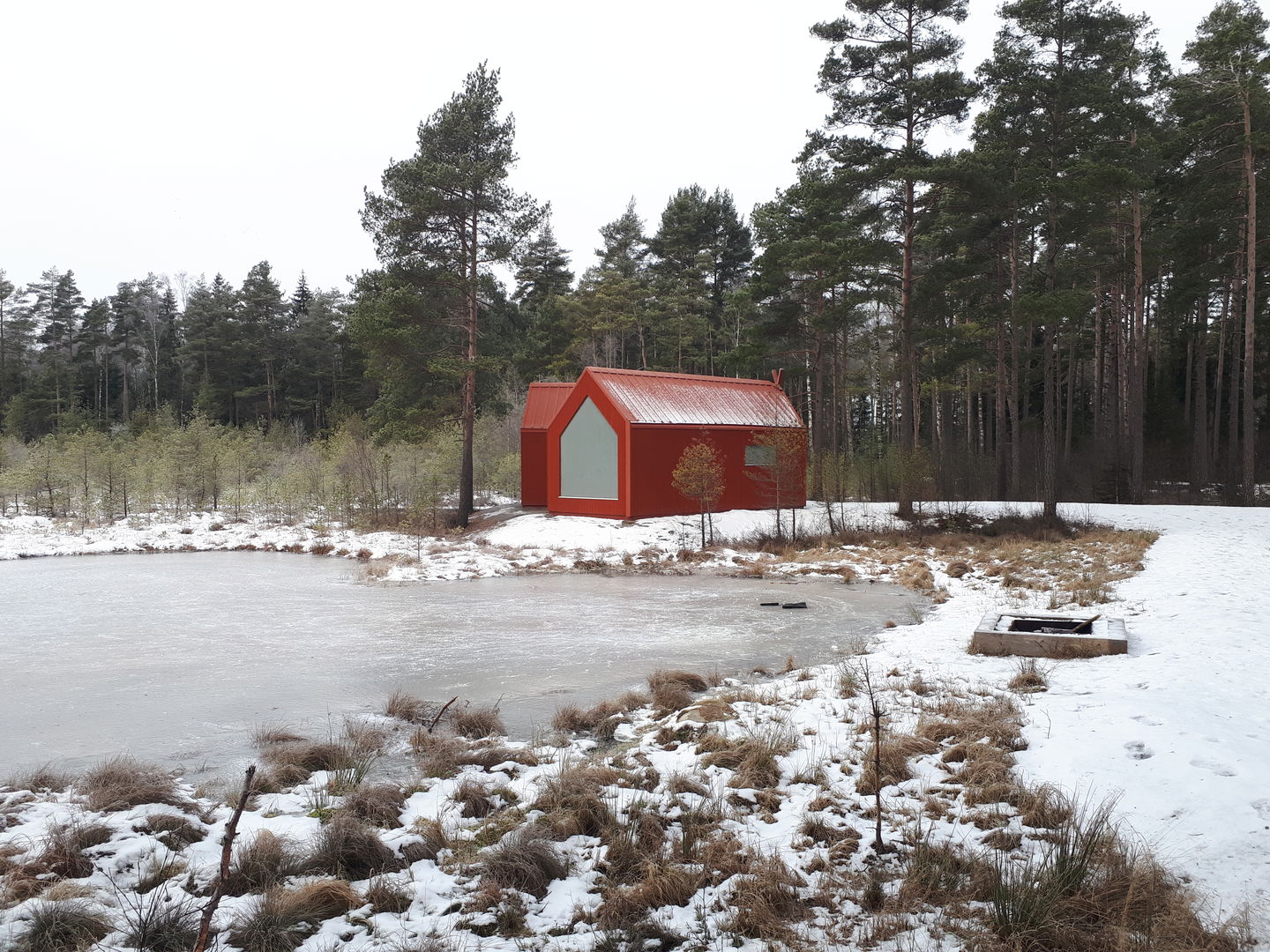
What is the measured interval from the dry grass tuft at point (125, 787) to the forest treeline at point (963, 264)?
16.6 m

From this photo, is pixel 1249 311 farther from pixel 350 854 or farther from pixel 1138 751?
pixel 350 854

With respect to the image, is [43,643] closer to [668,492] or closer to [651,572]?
[651,572]

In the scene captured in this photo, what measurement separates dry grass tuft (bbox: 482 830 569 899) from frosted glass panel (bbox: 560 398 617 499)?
57.3ft

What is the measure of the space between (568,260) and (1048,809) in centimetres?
4068

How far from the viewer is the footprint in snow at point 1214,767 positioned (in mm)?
4254

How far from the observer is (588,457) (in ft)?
73.2

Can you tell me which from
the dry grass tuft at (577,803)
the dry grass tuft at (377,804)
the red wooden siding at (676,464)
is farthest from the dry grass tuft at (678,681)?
the red wooden siding at (676,464)

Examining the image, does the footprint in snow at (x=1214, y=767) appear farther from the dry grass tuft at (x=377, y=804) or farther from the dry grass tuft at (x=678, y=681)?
the dry grass tuft at (x=377, y=804)

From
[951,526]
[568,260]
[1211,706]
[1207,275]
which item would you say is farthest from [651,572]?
[568,260]

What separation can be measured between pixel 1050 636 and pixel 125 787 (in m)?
7.24

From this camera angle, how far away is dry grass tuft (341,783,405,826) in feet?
14.8

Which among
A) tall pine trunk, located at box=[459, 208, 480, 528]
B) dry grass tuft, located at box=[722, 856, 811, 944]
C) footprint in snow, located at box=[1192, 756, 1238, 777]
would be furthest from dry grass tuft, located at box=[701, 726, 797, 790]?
tall pine trunk, located at box=[459, 208, 480, 528]

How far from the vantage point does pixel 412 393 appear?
79.3ft

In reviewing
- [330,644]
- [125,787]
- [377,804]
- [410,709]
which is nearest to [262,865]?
[377,804]
